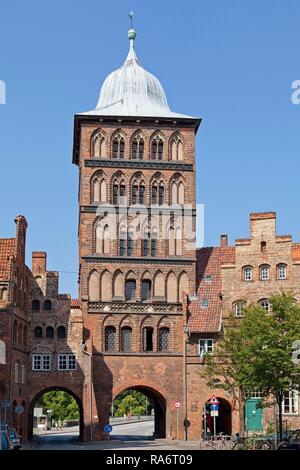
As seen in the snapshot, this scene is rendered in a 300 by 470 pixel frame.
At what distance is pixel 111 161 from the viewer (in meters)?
62.0

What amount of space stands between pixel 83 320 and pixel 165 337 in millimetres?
6287

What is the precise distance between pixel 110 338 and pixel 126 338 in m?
1.23

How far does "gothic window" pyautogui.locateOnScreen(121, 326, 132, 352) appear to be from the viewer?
59.5 metres

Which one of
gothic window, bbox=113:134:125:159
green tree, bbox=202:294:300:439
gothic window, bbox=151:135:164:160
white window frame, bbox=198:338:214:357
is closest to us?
green tree, bbox=202:294:300:439

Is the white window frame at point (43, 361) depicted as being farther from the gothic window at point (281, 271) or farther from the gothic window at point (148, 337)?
the gothic window at point (281, 271)

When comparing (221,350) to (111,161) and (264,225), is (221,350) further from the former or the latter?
(111,161)

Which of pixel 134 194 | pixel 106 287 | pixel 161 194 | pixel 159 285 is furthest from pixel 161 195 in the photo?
pixel 106 287

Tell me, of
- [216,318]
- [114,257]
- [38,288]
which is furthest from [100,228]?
[216,318]

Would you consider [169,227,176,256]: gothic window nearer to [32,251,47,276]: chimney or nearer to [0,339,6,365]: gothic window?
[32,251,47,276]: chimney

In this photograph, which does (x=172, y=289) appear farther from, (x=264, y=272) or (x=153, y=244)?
(x=264, y=272)

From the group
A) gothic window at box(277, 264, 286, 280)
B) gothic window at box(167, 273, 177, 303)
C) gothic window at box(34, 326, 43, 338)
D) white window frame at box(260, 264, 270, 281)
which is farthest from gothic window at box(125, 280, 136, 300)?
gothic window at box(277, 264, 286, 280)

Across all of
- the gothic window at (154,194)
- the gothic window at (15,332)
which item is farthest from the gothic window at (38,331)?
the gothic window at (154,194)

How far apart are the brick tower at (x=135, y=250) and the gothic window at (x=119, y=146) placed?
8 cm

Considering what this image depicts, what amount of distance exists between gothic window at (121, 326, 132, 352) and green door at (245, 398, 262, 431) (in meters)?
9.64
